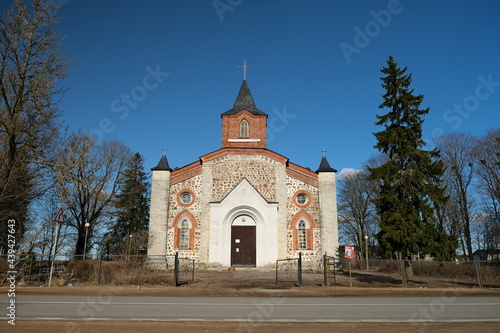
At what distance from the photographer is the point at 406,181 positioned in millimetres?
18641

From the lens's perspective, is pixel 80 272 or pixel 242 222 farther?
pixel 242 222

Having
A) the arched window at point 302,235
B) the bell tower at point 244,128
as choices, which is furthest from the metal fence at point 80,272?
the bell tower at point 244,128

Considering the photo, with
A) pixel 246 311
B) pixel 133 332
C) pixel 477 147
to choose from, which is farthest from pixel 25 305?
pixel 477 147

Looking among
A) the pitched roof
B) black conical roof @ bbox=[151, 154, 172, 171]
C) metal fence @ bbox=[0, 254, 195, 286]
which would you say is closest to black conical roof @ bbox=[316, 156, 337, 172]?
the pitched roof

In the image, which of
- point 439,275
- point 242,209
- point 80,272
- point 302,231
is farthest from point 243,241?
point 439,275

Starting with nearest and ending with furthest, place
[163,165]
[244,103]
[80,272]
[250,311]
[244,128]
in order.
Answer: [250,311] → [80,272] → [163,165] → [244,128] → [244,103]

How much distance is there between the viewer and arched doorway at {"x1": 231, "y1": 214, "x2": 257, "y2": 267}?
1036 inches

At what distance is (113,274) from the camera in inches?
646

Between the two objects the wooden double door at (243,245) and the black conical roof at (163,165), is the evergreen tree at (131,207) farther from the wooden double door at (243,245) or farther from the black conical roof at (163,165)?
the wooden double door at (243,245)

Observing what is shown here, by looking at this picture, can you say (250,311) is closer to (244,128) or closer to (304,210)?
(304,210)

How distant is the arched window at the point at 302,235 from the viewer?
26672 mm

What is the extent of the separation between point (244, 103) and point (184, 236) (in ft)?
42.6

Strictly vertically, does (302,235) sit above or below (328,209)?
below

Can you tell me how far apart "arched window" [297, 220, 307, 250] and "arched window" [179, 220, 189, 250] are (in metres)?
8.52
